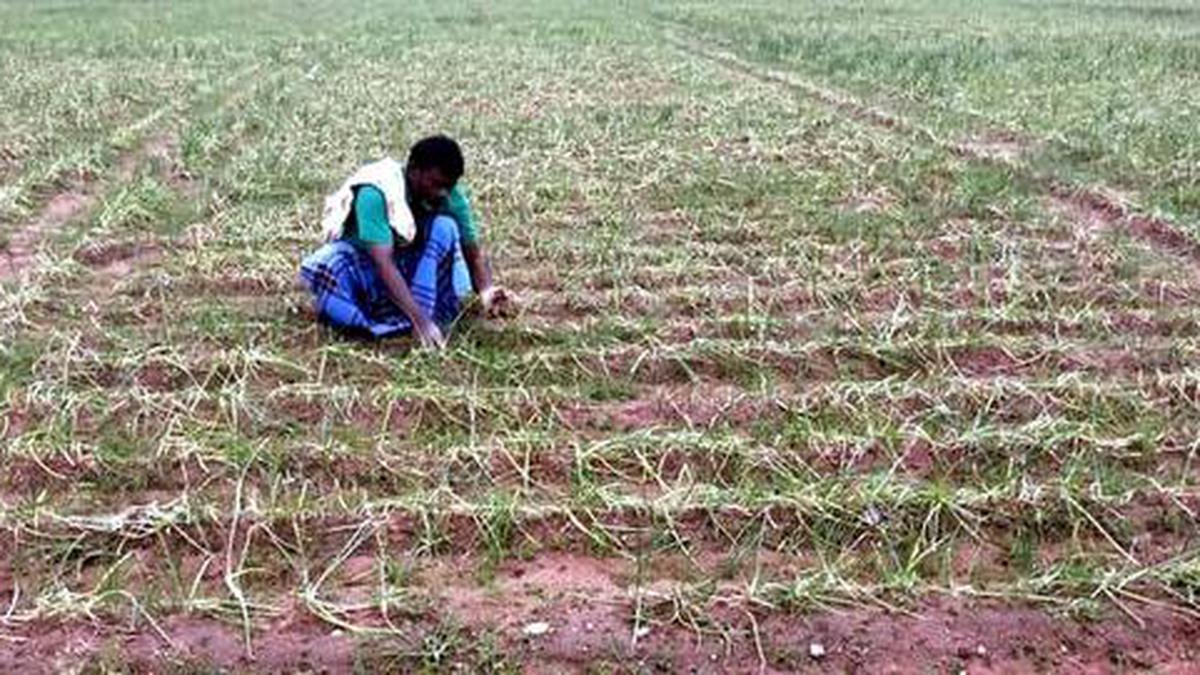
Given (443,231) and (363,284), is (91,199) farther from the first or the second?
(443,231)

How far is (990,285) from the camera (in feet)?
20.9

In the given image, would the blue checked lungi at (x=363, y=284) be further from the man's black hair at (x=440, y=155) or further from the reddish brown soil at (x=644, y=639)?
the reddish brown soil at (x=644, y=639)

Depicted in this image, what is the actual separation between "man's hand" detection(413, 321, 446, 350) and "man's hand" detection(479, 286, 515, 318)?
39 cm

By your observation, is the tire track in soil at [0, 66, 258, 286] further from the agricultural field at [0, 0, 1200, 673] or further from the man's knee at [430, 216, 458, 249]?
the man's knee at [430, 216, 458, 249]

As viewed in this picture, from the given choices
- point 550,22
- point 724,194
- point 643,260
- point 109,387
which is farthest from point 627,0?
point 109,387

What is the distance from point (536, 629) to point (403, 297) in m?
2.13

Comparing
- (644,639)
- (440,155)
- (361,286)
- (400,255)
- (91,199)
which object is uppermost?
(440,155)

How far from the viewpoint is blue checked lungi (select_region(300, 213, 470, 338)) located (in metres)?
5.48

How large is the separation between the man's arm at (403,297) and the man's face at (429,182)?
10.6 inches

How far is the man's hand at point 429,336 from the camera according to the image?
17.4 feet

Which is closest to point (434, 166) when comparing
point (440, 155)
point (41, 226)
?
point (440, 155)

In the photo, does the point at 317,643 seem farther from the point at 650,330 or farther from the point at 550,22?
the point at 550,22

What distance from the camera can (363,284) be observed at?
555cm

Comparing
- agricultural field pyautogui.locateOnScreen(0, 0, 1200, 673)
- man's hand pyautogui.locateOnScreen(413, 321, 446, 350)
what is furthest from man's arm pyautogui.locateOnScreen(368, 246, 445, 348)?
agricultural field pyautogui.locateOnScreen(0, 0, 1200, 673)
